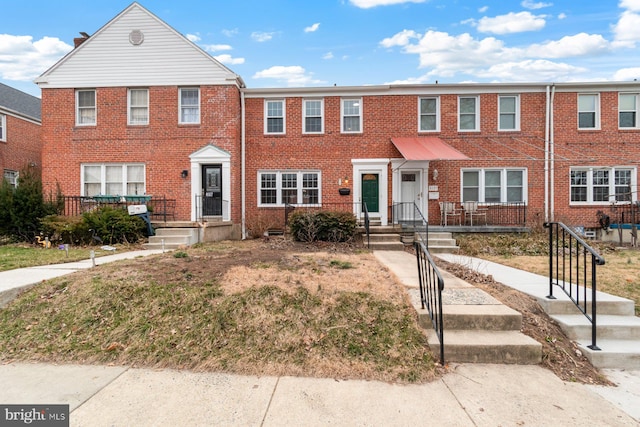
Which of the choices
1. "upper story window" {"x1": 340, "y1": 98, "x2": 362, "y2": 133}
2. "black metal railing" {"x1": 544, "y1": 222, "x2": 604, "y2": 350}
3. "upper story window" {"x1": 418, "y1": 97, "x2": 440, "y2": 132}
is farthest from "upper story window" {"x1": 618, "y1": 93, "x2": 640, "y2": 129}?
"black metal railing" {"x1": 544, "y1": 222, "x2": 604, "y2": 350}

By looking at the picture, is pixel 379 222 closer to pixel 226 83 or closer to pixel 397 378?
pixel 226 83

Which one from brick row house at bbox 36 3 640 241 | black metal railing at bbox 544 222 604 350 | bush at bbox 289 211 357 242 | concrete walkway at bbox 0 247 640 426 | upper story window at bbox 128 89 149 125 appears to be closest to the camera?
concrete walkway at bbox 0 247 640 426

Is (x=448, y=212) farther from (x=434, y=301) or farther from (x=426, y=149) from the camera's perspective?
(x=434, y=301)

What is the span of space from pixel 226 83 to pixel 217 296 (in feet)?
35.3

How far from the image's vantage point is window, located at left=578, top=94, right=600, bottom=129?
519 inches

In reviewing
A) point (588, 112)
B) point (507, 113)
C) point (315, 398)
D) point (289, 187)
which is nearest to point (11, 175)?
point (289, 187)

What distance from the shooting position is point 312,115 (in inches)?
538

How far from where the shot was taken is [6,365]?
353 centimetres

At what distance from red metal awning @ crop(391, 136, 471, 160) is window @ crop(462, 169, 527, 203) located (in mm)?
1506

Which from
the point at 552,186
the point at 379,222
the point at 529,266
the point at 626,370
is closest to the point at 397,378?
the point at 626,370

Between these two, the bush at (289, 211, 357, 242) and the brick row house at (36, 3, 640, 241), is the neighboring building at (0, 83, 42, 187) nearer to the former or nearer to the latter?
the brick row house at (36, 3, 640, 241)

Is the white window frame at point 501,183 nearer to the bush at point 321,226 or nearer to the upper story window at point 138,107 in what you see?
the bush at point 321,226

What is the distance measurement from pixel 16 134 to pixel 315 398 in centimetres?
2277

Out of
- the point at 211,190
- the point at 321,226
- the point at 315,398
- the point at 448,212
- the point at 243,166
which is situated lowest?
the point at 315,398
